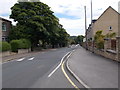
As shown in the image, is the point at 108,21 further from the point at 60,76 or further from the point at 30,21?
the point at 60,76

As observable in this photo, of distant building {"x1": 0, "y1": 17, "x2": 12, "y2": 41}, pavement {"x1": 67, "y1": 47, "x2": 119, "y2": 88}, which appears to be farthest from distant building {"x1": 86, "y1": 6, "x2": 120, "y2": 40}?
pavement {"x1": 67, "y1": 47, "x2": 119, "y2": 88}

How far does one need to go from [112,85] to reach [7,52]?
2578 centimetres

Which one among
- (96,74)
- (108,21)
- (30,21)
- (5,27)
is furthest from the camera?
(108,21)

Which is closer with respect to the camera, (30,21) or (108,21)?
(30,21)

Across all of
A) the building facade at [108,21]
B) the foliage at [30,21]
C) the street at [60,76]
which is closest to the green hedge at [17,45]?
the foliage at [30,21]

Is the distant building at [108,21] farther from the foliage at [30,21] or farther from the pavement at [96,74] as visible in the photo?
the pavement at [96,74]

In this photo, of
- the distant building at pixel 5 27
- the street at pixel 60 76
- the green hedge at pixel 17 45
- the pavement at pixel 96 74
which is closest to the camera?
the pavement at pixel 96 74

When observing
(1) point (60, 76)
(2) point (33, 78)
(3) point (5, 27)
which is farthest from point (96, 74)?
(3) point (5, 27)

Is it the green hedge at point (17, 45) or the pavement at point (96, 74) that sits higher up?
the green hedge at point (17, 45)

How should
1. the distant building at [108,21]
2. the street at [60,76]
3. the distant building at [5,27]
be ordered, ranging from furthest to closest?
the distant building at [108,21] → the distant building at [5,27] → the street at [60,76]

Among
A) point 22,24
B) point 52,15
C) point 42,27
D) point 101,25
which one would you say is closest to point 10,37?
point 22,24

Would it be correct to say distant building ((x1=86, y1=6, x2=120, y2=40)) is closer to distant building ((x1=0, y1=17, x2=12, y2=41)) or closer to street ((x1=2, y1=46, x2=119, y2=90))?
distant building ((x1=0, y1=17, x2=12, y2=41))

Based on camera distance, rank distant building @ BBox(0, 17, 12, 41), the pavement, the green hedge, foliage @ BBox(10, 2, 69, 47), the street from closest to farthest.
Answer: the pavement < the street < the green hedge < distant building @ BBox(0, 17, 12, 41) < foliage @ BBox(10, 2, 69, 47)

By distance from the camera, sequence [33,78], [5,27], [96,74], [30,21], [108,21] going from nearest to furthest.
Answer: [33,78] → [96,74] → [30,21] → [5,27] → [108,21]
